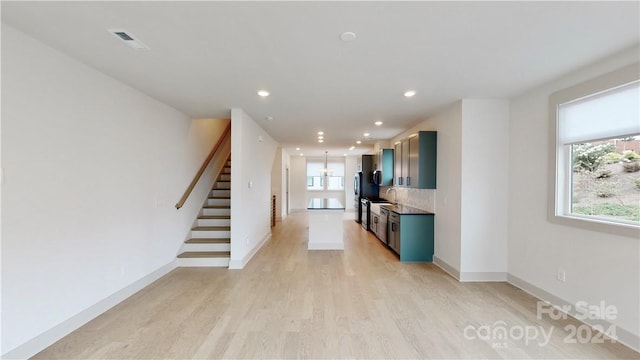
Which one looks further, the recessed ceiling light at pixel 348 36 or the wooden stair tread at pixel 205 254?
the wooden stair tread at pixel 205 254

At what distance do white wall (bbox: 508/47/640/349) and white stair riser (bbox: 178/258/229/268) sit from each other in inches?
174

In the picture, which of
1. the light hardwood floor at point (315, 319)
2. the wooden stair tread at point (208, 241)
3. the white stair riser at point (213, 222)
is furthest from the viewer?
the white stair riser at point (213, 222)

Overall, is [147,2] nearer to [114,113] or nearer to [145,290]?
[114,113]

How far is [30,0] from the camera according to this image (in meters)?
1.75

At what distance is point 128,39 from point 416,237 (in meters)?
4.78

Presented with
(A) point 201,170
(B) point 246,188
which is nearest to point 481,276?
(B) point 246,188

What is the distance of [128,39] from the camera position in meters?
2.23

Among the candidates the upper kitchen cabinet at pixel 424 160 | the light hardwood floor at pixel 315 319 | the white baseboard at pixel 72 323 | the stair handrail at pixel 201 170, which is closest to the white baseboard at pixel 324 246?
the light hardwood floor at pixel 315 319

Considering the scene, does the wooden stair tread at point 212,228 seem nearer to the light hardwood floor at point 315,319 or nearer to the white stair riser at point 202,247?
the white stair riser at point 202,247

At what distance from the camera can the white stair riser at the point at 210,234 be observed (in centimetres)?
512

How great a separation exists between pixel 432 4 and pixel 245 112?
3497 mm

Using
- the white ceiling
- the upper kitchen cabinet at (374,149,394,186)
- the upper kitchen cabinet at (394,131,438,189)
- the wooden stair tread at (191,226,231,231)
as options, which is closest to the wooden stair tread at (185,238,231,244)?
the wooden stair tread at (191,226,231,231)

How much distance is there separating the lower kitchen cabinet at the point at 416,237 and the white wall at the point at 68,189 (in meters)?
4.00

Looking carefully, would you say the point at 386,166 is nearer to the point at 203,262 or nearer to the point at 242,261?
the point at 242,261
